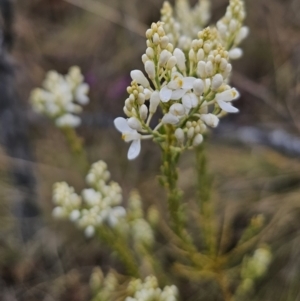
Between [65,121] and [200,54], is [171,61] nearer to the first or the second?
[200,54]

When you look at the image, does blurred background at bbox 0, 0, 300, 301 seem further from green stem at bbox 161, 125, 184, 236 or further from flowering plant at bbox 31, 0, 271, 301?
green stem at bbox 161, 125, 184, 236

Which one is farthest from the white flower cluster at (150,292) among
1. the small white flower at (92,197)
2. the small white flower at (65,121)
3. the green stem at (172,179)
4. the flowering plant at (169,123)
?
the small white flower at (65,121)

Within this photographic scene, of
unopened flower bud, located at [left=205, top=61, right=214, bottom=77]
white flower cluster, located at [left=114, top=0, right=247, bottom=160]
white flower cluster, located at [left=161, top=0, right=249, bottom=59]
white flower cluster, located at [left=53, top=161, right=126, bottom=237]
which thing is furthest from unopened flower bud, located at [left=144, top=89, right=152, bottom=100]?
white flower cluster, located at [left=53, top=161, right=126, bottom=237]

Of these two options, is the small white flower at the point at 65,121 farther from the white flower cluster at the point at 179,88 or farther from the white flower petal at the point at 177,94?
the white flower petal at the point at 177,94

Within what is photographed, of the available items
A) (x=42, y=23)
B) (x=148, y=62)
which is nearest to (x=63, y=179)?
(x=42, y=23)

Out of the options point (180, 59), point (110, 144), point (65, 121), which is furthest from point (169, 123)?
point (110, 144)

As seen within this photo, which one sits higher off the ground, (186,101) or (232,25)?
(232,25)
